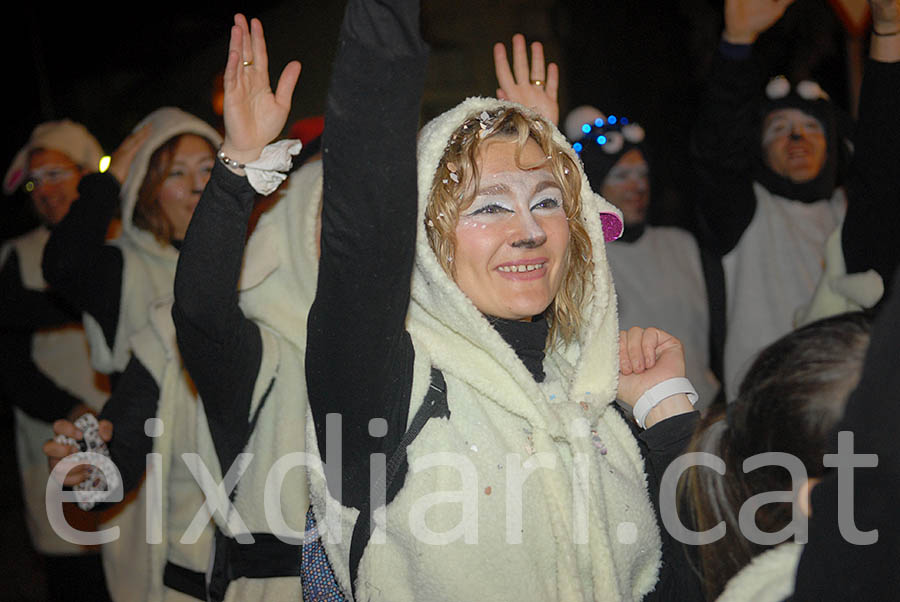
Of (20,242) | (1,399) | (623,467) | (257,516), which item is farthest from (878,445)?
(1,399)

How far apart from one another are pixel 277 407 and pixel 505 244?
1.02 m

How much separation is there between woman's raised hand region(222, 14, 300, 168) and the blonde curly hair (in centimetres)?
37

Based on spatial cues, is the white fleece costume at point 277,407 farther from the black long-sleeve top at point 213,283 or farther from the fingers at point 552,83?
the fingers at point 552,83

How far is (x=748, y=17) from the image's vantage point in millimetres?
3127

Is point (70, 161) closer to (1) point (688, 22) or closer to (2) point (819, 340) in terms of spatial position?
(2) point (819, 340)

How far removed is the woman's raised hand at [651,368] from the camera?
189cm

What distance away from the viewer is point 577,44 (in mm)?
7906

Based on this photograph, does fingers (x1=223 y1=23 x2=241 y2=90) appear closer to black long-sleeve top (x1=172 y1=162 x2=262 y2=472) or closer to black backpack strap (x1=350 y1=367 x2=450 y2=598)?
black long-sleeve top (x1=172 y1=162 x2=262 y2=472)

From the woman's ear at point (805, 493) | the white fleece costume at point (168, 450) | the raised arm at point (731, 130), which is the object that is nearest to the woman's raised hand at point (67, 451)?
the white fleece costume at point (168, 450)

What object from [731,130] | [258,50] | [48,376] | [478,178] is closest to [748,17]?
[731,130]

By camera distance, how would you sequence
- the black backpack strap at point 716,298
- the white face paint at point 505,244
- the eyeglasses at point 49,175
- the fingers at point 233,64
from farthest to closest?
1. the eyeglasses at point 49,175
2. the black backpack strap at point 716,298
3. the fingers at point 233,64
4. the white face paint at point 505,244

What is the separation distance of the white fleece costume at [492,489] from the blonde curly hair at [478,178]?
0.04 meters

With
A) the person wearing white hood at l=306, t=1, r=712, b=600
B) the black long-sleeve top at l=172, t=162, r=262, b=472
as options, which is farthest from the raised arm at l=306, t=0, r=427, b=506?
the black long-sleeve top at l=172, t=162, r=262, b=472

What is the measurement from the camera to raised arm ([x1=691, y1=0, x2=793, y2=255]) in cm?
315
